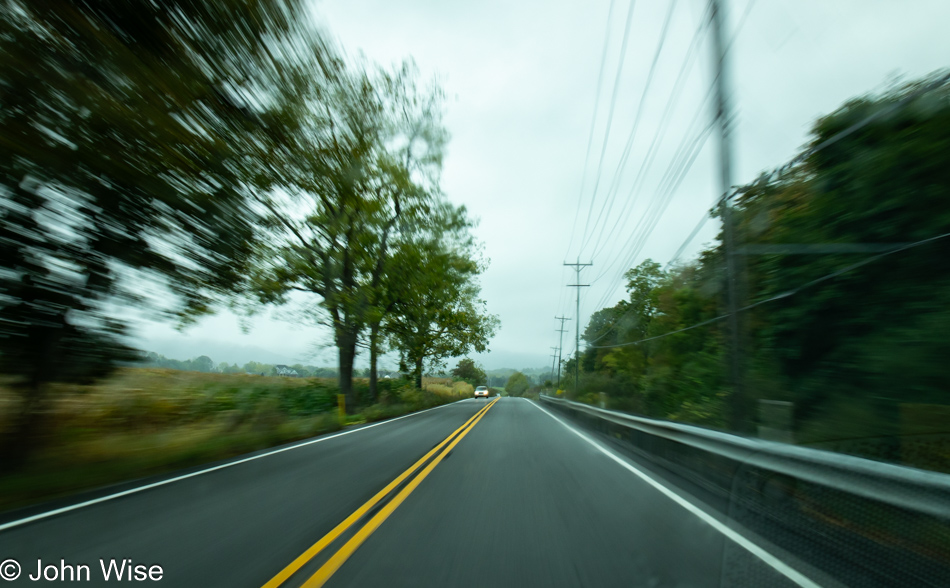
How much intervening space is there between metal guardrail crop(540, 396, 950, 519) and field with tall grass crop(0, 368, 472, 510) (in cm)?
800

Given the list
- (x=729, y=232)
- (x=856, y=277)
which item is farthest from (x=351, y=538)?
(x=856, y=277)

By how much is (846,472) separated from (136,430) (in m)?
11.2

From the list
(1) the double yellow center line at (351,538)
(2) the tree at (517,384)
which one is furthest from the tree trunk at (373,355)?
(2) the tree at (517,384)

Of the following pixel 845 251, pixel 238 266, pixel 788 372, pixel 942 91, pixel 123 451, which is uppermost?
pixel 942 91

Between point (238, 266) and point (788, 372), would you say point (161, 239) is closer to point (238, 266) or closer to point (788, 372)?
point (238, 266)

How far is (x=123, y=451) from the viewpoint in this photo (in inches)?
318

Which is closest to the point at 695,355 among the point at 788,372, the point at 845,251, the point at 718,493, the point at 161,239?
the point at 788,372

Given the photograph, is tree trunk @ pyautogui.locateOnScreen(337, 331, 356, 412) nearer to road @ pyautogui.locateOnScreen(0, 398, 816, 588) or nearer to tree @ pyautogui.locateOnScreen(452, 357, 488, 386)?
road @ pyautogui.locateOnScreen(0, 398, 816, 588)

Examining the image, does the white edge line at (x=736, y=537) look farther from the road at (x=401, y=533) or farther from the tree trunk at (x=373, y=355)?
the tree trunk at (x=373, y=355)

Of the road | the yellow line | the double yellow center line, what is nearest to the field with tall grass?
the road

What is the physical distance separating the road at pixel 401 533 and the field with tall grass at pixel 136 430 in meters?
0.81

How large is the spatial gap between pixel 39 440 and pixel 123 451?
3.59ft

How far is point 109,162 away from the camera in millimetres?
6664

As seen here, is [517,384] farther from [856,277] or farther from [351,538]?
[351,538]
